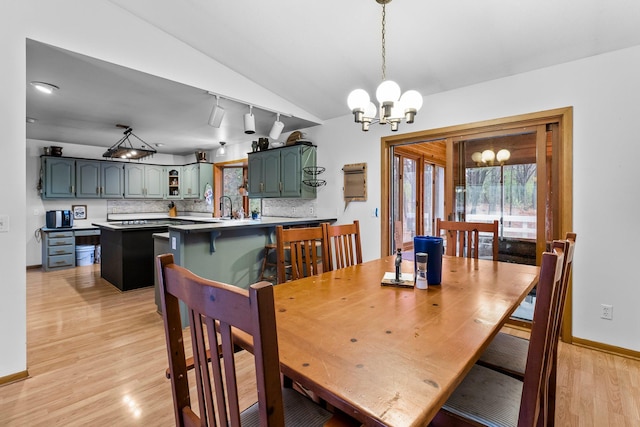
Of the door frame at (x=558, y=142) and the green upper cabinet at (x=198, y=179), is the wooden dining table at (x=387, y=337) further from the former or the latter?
the green upper cabinet at (x=198, y=179)

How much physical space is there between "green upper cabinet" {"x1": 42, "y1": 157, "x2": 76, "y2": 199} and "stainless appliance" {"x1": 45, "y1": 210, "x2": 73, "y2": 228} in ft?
1.00

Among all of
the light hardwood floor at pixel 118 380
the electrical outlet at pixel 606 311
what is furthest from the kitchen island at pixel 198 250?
the electrical outlet at pixel 606 311

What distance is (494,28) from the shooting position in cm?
237

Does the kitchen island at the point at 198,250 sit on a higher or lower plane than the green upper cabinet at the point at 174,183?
lower

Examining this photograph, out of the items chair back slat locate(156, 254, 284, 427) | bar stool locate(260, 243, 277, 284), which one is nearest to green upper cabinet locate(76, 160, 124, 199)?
bar stool locate(260, 243, 277, 284)

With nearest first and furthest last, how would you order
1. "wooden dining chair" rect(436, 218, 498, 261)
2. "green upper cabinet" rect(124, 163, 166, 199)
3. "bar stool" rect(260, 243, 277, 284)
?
"wooden dining chair" rect(436, 218, 498, 261) < "bar stool" rect(260, 243, 277, 284) < "green upper cabinet" rect(124, 163, 166, 199)

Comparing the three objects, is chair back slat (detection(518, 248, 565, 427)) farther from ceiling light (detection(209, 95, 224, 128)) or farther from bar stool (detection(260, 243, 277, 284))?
ceiling light (detection(209, 95, 224, 128))

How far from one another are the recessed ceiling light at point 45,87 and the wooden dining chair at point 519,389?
167 inches

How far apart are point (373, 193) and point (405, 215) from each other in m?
1.62

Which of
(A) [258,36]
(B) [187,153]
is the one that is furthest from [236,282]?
(B) [187,153]

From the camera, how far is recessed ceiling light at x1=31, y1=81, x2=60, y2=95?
3.08m

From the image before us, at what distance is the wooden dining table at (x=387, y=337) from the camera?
2.28ft

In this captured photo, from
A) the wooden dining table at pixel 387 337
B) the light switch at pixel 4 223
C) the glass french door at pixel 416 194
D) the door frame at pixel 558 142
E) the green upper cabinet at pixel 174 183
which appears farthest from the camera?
the green upper cabinet at pixel 174 183

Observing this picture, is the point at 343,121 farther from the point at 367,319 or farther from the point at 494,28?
the point at 367,319
